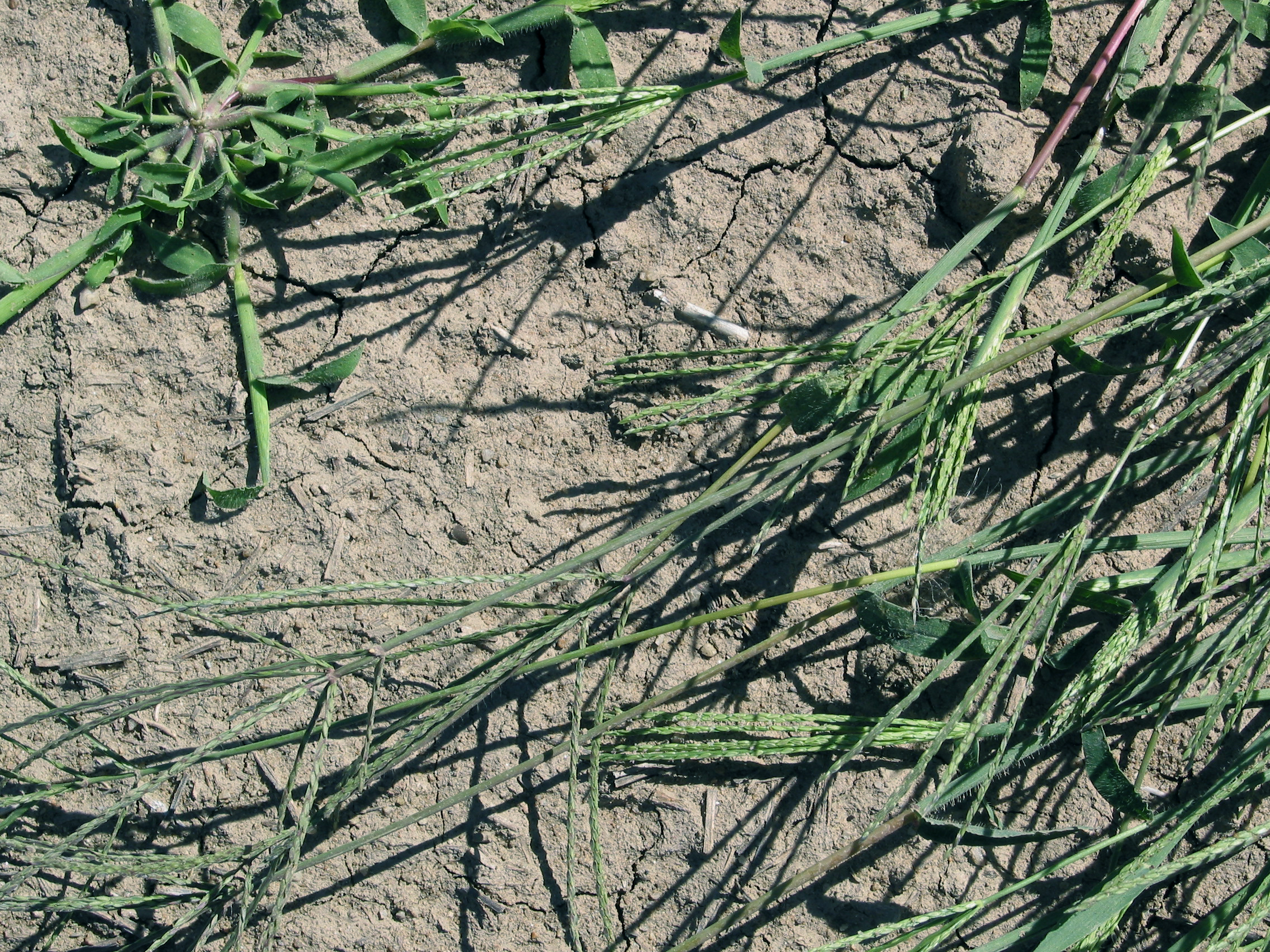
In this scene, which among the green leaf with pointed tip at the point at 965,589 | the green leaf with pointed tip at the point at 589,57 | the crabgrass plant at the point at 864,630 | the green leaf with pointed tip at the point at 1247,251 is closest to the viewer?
the crabgrass plant at the point at 864,630

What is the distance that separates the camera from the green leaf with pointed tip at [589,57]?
177 cm

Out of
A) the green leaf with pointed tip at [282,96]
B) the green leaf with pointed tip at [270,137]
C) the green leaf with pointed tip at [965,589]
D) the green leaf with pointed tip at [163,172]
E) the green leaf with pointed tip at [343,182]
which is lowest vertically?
the green leaf with pointed tip at [965,589]

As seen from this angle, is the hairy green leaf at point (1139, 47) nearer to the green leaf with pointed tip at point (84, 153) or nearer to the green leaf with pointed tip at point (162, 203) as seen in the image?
the green leaf with pointed tip at point (162, 203)

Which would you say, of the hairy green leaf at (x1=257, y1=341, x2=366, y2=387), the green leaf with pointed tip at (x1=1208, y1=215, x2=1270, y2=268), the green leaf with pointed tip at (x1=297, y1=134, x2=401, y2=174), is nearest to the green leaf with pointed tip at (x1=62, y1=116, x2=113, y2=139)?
the green leaf with pointed tip at (x1=297, y1=134, x2=401, y2=174)

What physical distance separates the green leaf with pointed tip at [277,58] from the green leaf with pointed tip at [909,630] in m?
1.52

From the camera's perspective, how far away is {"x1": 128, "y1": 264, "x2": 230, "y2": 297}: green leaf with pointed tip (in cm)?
173

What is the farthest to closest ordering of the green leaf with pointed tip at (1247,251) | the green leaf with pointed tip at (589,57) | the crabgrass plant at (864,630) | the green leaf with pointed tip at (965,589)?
1. the green leaf with pointed tip at (589,57)
2. the green leaf with pointed tip at (1247,251)
3. the green leaf with pointed tip at (965,589)
4. the crabgrass plant at (864,630)

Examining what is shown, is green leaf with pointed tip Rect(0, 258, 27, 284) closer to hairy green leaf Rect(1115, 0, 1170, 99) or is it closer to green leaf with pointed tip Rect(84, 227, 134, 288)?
green leaf with pointed tip Rect(84, 227, 134, 288)

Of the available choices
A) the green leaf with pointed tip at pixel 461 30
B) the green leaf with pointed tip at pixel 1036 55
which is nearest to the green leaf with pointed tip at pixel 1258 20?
the green leaf with pointed tip at pixel 1036 55

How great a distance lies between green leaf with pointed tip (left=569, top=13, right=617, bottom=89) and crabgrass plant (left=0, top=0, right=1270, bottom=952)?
2.2 inches

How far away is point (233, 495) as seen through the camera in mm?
1716

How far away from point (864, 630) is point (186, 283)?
1480 mm

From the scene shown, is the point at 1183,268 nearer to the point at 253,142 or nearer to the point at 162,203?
the point at 253,142

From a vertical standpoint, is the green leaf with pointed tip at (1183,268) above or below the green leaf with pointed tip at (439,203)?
above
